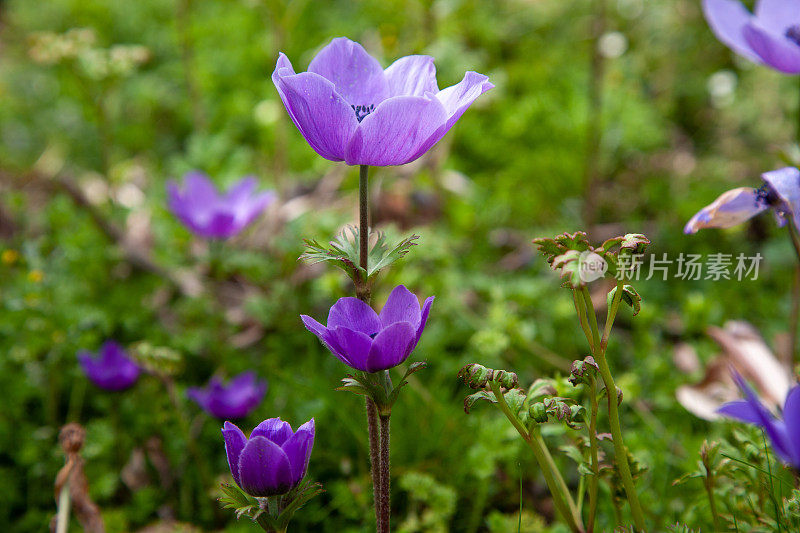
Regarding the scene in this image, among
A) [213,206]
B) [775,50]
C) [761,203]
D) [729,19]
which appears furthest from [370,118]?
[213,206]

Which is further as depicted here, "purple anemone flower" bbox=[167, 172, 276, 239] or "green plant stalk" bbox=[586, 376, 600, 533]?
"purple anemone flower" bbox=[167, 172, 276, 239]

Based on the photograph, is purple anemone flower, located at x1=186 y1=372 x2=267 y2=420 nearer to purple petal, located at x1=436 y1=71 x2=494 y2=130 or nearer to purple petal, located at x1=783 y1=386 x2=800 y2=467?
purple petal, located at x1=436 y1=71 x2=494 y2=130

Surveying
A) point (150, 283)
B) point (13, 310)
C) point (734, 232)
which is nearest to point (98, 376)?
point (13, 310)

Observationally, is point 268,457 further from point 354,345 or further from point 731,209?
point 731,209

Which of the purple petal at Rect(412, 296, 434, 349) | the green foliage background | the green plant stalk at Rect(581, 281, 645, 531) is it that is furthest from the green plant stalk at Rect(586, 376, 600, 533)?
the purple petal at Rect(412, 296, 434, 349)

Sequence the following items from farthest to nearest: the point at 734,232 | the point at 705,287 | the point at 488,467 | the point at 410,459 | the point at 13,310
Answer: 1. the point at 734,232
2. the point at 705,287
3. the point at 13,310
4. the point at 410,459
5. the point at 488,467

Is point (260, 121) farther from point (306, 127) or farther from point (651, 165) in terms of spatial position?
point (306, 127)

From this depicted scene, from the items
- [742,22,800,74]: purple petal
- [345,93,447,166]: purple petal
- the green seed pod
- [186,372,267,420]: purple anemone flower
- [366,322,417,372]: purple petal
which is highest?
[742,22,800,74]: purple petal
